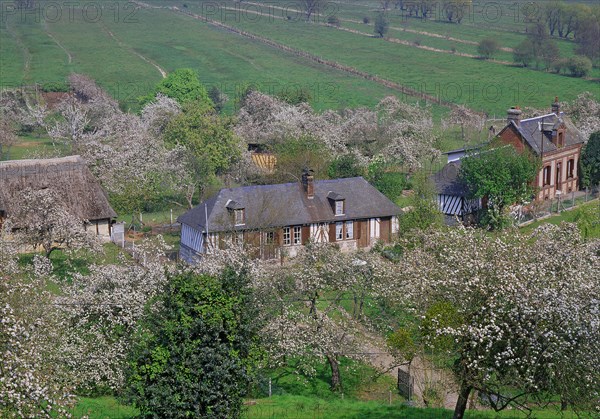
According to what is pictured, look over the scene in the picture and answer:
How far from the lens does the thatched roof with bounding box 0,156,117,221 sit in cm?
4809

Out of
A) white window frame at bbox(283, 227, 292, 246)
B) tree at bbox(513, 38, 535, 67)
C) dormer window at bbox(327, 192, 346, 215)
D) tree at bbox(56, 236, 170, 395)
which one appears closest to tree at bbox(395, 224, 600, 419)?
tree at bbox(56, 236, 170, 395)

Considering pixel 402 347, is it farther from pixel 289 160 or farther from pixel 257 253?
pixel 289 160

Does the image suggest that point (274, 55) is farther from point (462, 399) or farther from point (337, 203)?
point (462, 399)

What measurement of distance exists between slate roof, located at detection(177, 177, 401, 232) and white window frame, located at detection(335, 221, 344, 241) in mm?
387

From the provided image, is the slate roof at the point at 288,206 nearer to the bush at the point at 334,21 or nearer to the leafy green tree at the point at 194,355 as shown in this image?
the leafy green tree at the point at 194,355

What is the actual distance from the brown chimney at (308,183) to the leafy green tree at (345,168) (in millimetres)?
9692

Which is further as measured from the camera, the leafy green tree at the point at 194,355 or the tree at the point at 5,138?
the tree at the point at 5,138

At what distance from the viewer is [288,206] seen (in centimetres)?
4759

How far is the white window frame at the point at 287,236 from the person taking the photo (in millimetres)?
47156

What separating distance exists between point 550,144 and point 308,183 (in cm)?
1903

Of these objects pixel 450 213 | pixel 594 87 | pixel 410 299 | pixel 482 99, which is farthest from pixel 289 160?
pixel 594 87

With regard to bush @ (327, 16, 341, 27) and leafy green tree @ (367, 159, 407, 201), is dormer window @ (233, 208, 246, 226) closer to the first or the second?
leafy green tree @ (367, 159, 407, 201)

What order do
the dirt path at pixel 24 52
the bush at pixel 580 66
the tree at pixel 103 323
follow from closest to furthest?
the tree at pixel 103 323, the dirt path at pixel 24 52, the bush at pixel 580 66

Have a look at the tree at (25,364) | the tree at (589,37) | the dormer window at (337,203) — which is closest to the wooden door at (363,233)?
the dormer window at (337,203)
